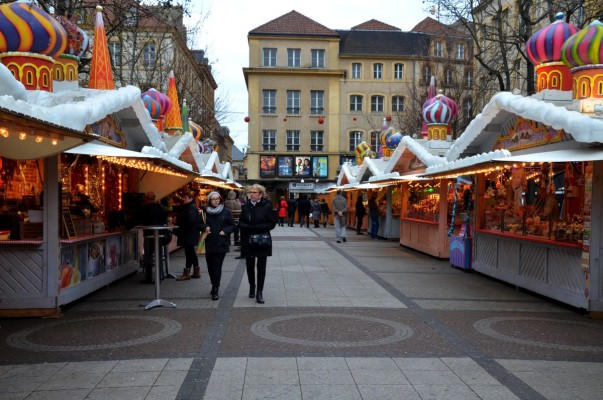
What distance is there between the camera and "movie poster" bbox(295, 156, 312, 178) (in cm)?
4488

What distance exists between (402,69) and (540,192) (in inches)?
1507

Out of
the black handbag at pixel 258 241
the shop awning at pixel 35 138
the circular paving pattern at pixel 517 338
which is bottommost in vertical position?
the circular paving pattern at pixel 517 338

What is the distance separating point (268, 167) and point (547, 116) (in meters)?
37.6

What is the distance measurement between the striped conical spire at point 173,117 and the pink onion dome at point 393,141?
960 cm

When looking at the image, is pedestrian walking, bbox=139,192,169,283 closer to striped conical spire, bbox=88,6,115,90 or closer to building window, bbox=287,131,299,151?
striped conical spire, bbox=88,6,115,90

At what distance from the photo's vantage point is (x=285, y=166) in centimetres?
4494

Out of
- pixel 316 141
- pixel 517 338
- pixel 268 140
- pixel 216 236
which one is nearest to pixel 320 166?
pixel 316 141

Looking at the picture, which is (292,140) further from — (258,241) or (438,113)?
(258,241)

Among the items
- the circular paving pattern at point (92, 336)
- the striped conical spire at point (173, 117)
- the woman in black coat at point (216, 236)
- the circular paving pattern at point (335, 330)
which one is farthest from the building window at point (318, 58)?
the circular paving pattern at point (92, 336)

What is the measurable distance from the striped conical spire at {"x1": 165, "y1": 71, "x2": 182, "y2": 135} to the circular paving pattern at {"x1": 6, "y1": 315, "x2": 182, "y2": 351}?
28.9 feet

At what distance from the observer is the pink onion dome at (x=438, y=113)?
603 inches

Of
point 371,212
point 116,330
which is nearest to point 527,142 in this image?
point 116,330

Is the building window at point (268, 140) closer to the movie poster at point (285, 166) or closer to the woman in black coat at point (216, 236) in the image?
A: the movie poster at point (285, 166)

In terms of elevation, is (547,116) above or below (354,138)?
below
